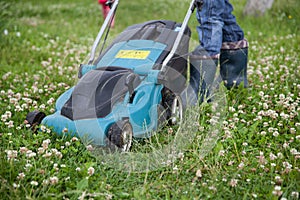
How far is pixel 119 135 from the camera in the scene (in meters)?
2.64

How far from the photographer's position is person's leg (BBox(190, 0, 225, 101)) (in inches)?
135

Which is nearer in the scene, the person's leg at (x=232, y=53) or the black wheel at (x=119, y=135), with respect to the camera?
the black wheel at (x=119, y=135)

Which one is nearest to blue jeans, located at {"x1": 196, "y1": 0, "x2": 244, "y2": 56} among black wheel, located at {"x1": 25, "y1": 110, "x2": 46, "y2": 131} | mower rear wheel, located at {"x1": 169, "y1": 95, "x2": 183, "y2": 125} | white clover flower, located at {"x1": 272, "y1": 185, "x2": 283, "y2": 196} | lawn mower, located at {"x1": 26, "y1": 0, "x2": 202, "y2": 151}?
lawn mower, located at {"x1": 26, "y1": 0, "x2": 202, "y2": 151}

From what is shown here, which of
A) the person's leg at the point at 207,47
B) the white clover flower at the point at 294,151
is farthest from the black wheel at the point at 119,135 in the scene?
the white clover flower at the point at 294,151

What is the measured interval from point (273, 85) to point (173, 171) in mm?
1776

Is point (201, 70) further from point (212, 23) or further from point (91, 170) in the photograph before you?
point (91, 170)

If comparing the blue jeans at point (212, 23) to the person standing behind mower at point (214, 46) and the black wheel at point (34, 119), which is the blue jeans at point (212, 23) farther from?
the black wheel at point (34, 119)

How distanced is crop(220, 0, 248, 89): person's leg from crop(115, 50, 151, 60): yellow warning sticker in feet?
2.76

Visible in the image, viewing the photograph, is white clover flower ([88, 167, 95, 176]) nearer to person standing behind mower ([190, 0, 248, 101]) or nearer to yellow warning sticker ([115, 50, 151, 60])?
yellow warning sticker ([115, 50, 151, 60])

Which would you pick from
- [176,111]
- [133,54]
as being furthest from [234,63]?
[133,54]

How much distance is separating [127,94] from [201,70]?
87 cm

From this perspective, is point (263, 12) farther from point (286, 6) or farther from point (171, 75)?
point (171, 75)

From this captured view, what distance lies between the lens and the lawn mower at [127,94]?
275cm

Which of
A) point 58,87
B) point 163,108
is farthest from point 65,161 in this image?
point 58,87
